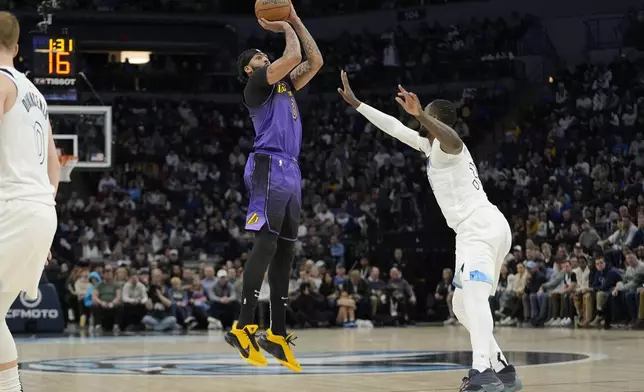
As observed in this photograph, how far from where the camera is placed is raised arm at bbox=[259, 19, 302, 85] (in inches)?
272

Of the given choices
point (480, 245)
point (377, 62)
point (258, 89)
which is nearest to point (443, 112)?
point (480, 245)

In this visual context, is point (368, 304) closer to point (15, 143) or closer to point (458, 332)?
point (458, 332)

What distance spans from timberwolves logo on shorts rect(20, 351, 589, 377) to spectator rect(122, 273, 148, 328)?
6.83 metres

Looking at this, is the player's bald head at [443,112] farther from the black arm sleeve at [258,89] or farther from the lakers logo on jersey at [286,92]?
the black arm sleeve at [258,89]

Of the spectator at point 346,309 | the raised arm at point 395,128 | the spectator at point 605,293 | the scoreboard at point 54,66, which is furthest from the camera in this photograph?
the spectator at point 346,309

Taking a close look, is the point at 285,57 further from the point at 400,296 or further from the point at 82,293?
the point at 400,296

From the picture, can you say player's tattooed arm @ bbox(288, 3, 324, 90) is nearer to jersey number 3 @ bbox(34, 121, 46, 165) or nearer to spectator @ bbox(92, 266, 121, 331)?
jersey number 3 @ bbox(34, 121, 46, 165)

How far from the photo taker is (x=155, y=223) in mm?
23859

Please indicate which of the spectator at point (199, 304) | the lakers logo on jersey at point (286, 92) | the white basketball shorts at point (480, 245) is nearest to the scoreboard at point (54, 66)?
the spectator at point (199, 304)

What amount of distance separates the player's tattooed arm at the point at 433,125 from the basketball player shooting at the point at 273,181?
872 mm

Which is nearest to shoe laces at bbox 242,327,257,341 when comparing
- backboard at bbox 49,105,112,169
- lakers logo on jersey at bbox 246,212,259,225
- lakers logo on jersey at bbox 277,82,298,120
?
lakers logo on jersey at bbox 246,212,259,225

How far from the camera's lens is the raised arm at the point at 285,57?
692 centimetres

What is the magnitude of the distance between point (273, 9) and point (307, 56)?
1.32 ft

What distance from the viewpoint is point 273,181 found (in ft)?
23.6
